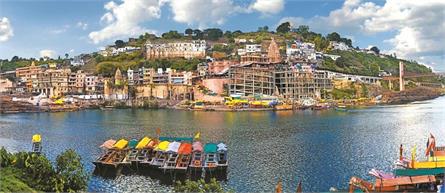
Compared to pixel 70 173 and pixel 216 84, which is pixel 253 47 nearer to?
pixel 216 84

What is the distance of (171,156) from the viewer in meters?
15.7

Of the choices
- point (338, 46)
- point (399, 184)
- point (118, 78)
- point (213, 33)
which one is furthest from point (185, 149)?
point (338, 46)

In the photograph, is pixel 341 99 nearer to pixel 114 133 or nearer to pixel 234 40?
pixel 234 40

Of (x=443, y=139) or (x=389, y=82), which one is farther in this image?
(x=389, y=82)

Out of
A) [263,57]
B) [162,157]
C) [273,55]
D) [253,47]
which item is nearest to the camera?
[162,157]

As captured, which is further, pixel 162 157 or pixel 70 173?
pixel 162 157

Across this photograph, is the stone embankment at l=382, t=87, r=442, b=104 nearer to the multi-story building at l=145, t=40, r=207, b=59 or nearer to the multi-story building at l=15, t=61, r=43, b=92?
the multi-story building at l=145, t=40, r=207, b=59

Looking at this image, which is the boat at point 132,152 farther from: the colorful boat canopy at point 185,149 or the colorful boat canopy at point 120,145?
the colorful boat canopy at point 185,149

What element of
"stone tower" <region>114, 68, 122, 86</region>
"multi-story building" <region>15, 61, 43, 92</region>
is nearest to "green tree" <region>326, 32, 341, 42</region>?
"stone tower" <region>114, 68, 122, 86</region>

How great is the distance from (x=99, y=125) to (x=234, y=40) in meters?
50.0

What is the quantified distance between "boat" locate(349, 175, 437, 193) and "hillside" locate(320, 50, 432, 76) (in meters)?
53.7

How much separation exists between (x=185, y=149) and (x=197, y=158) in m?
0.69

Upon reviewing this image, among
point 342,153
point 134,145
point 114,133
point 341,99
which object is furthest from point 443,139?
point 341,99

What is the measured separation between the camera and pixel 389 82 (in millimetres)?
72000
